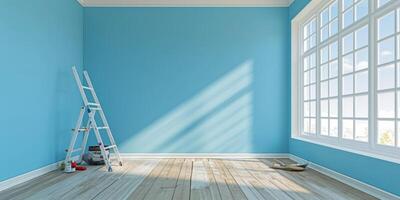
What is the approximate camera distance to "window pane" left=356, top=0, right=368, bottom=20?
4.00 metres

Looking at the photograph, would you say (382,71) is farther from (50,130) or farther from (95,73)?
(95,73)

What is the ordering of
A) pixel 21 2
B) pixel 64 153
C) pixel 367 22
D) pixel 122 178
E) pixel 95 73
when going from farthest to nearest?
pixel 95 73 → pixel 64 153 → pixel 122 178 → pixel 21 2 → pixel 367 22

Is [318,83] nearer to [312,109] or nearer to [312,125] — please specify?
[312,109]

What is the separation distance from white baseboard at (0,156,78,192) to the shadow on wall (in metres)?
1.56

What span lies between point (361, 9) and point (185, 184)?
8.79 feet

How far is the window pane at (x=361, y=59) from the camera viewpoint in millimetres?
Result: 3970

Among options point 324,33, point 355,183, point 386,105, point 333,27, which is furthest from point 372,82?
point 324,33

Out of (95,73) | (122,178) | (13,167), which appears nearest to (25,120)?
(13,167)

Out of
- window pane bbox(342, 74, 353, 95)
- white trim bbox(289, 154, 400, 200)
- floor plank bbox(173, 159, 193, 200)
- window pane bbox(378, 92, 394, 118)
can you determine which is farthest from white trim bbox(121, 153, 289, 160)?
window pane bbox(378, 92, 394, 118)

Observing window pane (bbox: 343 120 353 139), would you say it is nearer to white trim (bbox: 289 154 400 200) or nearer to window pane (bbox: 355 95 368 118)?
window pane (bbox: 355 95 368 118)

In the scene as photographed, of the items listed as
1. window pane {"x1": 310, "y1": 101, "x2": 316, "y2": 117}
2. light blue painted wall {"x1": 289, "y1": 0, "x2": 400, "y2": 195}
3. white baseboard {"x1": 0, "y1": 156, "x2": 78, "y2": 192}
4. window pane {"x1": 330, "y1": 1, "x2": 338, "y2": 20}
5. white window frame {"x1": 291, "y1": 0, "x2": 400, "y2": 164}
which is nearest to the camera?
light blue painted wall {"x1": 289, "y1": 0, "x2": 400, "y2": 195}

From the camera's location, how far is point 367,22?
3.90 m

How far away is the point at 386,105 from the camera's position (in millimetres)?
3535

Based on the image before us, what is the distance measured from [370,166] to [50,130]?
3.89 m
